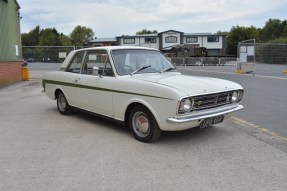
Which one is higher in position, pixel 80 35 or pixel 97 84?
pixel 80 35

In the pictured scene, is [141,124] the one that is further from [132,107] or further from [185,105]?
[185,105]

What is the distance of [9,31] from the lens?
17203 millimetres

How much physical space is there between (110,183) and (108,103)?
8.22ft

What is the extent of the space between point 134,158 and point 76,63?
356 cm

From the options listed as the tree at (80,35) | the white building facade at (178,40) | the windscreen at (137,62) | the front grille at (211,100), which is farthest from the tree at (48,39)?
the front grille at (211,100)

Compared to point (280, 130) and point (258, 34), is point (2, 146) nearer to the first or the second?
point (280, 130)

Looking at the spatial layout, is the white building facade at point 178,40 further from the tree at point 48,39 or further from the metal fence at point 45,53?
the metal fence at point 45,53

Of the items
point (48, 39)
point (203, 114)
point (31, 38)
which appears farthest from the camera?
point (31, 38)

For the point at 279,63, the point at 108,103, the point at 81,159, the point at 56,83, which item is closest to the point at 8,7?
the point at 56,83

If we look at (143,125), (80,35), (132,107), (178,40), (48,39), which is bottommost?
(143,125)

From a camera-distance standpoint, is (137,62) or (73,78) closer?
(137,62)

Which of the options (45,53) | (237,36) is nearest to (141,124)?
(45,53)

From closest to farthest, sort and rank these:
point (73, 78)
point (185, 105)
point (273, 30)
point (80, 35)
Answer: point (185, 105)
point (73, 78)
point (273, 30)
point (80, 35)

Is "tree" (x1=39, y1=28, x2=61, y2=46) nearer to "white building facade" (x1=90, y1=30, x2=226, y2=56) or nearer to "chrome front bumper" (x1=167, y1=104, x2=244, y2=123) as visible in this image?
"white building facade" (x1=90, y1=30, x2=226, y2=56)
